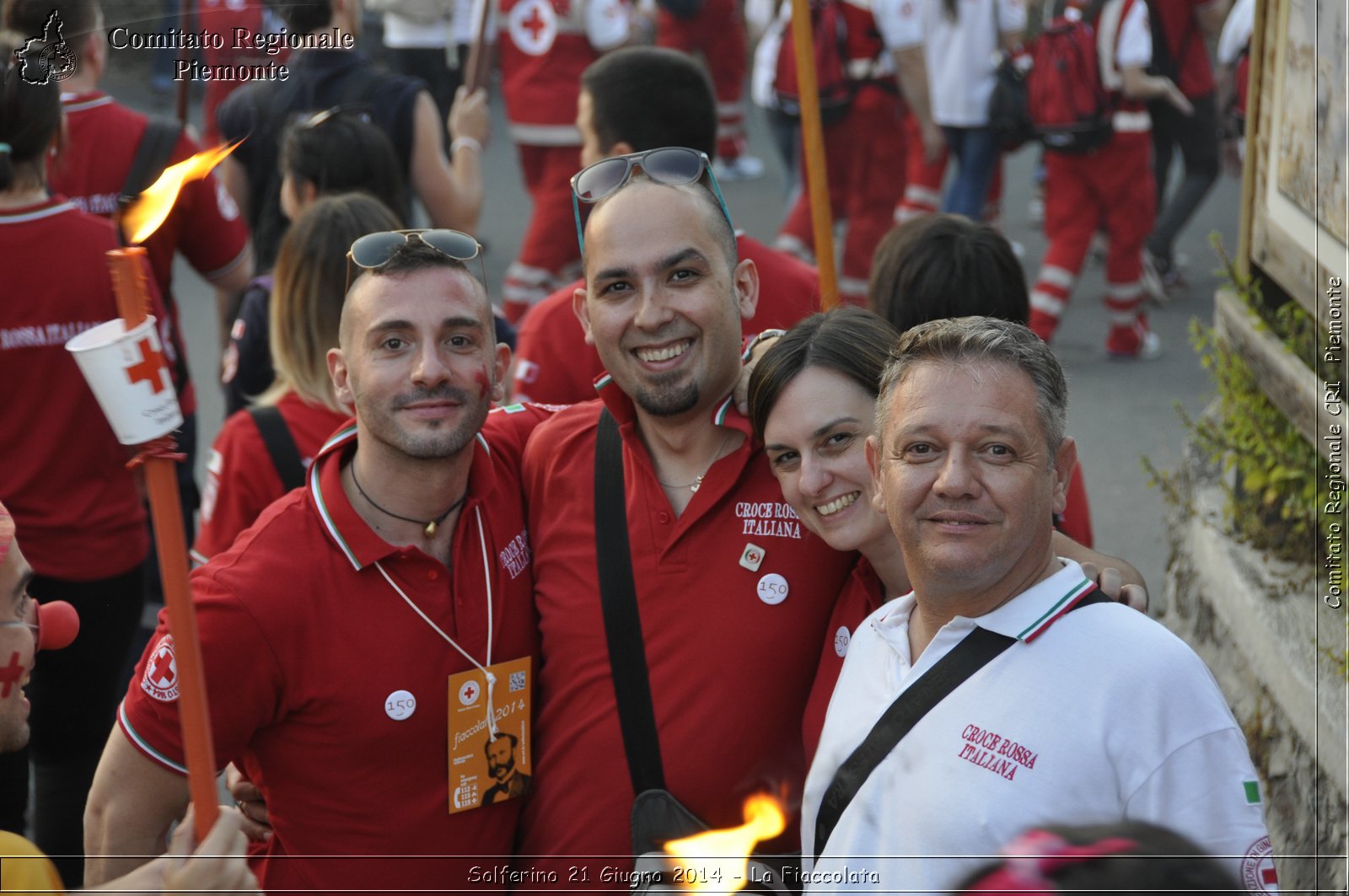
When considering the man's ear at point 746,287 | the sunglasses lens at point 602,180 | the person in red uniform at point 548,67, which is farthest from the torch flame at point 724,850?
the person in red uniform at point 548,67

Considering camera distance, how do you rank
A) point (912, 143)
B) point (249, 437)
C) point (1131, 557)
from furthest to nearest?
point (912, 143) → point (1131, 557) → point (249, 437)

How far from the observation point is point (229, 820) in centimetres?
190

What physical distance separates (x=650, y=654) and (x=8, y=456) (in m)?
2.15

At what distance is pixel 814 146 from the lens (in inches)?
139

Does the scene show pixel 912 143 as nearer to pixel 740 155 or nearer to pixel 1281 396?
pixel 740 155

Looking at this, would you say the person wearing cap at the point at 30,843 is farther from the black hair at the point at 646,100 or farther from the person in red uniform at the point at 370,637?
the black hair at the point at 646,100

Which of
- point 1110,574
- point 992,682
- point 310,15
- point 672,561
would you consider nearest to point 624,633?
point 672,561

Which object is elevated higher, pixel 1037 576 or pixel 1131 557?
pixel 1037 576

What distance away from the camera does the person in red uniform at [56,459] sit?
12.3 ft

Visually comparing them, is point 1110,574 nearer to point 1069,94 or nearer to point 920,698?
point 920,698

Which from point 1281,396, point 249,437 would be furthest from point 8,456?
point 1281,396

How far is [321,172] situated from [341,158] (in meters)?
0.08

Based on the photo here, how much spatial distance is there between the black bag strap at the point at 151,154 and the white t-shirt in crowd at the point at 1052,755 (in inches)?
133

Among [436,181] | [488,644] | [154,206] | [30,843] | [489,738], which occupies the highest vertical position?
[154,206]
